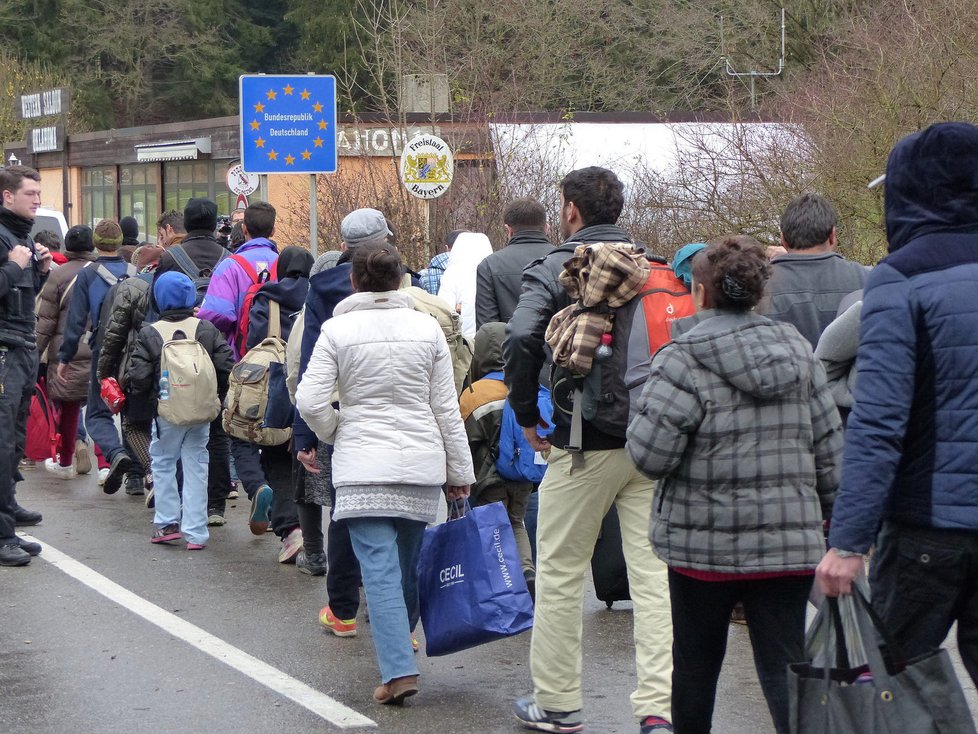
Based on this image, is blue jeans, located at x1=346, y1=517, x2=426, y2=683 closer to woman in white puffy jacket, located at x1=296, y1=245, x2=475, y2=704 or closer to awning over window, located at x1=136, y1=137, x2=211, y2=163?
woman in white puffy jacket, located at x1=296, y1=245, x2=475, y2=704

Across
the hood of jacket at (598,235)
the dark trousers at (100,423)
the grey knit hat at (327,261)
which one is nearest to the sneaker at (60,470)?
the dark trousers at (100,423)

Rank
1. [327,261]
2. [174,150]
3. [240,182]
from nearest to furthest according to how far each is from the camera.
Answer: [327,261]
[240,182]
[174,150]

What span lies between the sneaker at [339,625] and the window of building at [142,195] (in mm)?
29367

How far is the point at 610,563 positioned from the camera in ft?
22.4

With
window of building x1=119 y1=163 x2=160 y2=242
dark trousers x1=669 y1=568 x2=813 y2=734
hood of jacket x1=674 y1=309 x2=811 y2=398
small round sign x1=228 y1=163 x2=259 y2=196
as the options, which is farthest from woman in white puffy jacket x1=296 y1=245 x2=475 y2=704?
window of building x1=119 y1=163 x2=160 y2=242

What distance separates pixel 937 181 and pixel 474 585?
262 centimetres

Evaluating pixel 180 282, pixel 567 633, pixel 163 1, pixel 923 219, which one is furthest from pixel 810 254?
pixel 163 1

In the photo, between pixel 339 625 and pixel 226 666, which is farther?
pixel 339 625

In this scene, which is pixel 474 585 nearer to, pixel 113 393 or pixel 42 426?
pixel 113 393

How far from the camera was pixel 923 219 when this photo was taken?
3617 millimetres

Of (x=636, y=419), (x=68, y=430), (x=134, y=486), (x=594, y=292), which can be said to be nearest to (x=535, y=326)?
(x=594, y=292)

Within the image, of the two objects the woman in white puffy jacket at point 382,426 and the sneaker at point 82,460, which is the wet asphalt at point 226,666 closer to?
the woman in white puffy jacket at point 382,426

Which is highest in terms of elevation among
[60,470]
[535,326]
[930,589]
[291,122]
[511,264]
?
[291,122]

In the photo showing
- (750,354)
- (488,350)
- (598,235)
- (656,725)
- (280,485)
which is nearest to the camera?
(750,354)
